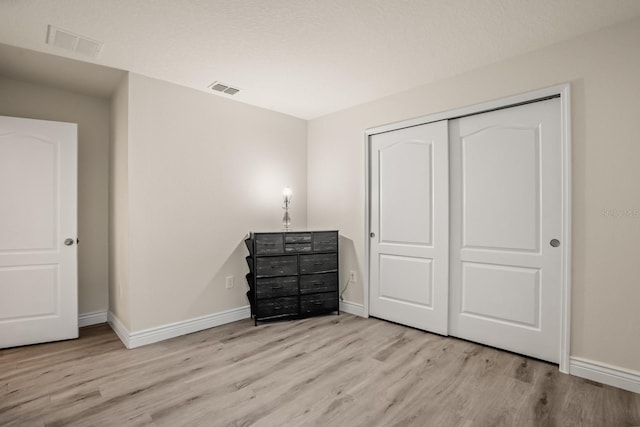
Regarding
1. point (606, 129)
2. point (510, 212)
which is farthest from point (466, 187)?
point (606, 129)

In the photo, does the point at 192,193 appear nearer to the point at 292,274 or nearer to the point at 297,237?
the point at 297,237

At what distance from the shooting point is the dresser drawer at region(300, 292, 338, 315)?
11.6 ft

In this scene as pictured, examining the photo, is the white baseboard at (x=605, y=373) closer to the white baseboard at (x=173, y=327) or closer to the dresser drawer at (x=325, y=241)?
the dresser drawer at (x=325, y=241)

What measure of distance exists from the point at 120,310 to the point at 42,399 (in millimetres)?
1132

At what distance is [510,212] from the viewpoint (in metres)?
2.67

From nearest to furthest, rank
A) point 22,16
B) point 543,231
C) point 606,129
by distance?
point 22,16
point 606,129
point 543,231

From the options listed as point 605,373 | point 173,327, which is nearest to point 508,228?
point 605,373

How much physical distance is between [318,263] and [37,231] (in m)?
2.64

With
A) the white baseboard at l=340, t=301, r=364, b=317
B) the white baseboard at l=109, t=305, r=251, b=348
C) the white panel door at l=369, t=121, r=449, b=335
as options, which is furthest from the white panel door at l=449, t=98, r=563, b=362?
the white baseboard at l=109, t=305, r=251, b=348

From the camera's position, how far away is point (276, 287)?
3418 millimetres

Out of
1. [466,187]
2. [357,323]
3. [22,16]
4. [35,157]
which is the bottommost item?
[357,323]

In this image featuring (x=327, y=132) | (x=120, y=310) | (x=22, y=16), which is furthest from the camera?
(x=327, y=132)

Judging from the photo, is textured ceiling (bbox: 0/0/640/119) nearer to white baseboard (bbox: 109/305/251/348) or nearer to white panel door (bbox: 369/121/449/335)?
white panel door (bbox: 369/121/449/335)

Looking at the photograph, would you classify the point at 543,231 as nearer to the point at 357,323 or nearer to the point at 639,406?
the point at 639,406
